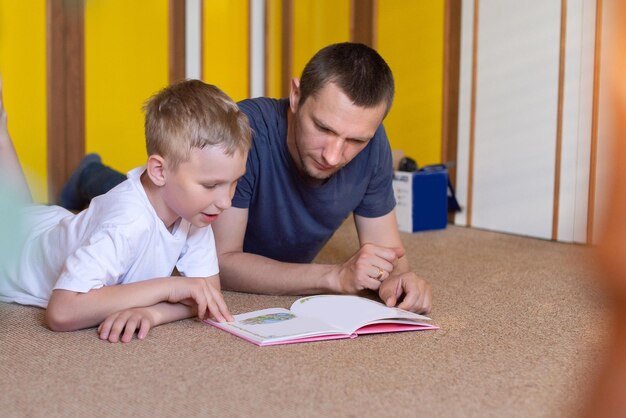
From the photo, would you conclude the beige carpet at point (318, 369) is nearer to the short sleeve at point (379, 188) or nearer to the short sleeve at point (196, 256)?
the short sleeve at point (196, 256)

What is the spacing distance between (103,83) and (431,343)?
192cm

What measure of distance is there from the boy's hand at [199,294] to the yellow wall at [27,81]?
1.48 meters

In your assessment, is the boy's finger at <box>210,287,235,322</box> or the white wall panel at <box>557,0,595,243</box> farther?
the white wall panel at <box>557,0,595,243</box>

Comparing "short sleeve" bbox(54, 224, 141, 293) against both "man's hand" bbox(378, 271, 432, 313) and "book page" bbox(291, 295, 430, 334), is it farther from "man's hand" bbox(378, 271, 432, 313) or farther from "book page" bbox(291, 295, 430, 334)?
"man's hand" bbox(378, 271, 432, 313)

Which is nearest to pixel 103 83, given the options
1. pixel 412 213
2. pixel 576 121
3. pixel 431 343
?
pixel 412 213

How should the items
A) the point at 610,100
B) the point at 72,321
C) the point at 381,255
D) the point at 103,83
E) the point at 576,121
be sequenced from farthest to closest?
the point at 103,83 < the point at 576,121 < the point at 381,255 < the point at 72,321 < the point at 610,100

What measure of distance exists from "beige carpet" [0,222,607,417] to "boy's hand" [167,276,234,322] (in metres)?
0.04

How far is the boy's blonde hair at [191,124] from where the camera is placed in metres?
1.17

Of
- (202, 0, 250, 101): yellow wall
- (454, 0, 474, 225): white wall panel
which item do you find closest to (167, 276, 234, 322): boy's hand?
(454, 0, 474, 225): white wall panel

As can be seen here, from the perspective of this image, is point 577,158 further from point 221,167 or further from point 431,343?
point 221,167

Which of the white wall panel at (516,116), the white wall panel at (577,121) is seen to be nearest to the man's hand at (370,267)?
the white wall panel at (577,121)

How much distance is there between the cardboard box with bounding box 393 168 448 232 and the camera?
249cm

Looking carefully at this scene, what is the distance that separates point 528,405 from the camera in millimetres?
947

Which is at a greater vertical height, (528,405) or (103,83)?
(103,83)
